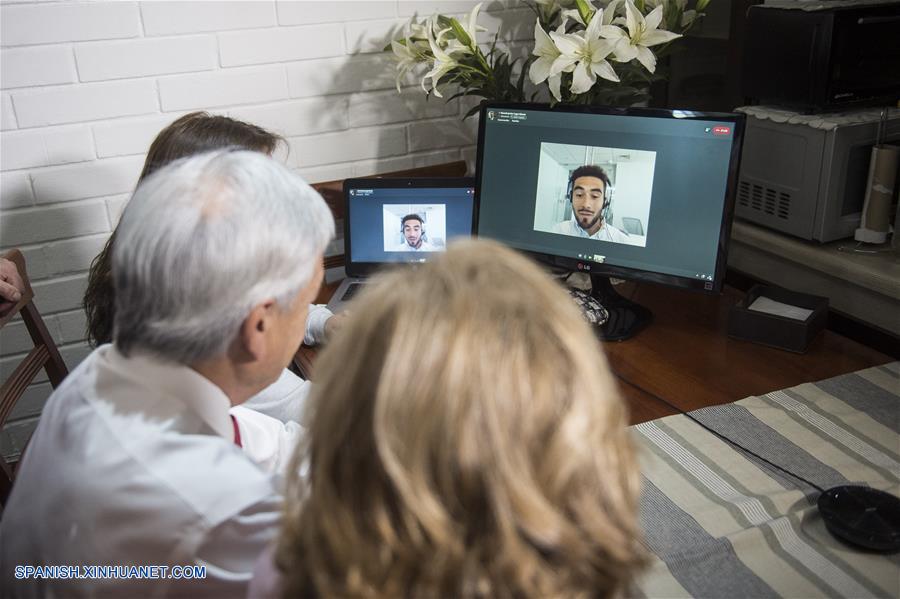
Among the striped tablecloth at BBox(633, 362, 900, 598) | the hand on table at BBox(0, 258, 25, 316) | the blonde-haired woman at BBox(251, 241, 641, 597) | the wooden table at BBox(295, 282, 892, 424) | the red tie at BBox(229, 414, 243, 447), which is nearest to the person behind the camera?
the blonde-haired woman at BBox(251, 241, 641, 597)

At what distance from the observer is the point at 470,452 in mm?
553

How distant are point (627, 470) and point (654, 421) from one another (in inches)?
30.9

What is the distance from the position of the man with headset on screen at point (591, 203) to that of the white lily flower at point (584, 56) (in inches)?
7.1

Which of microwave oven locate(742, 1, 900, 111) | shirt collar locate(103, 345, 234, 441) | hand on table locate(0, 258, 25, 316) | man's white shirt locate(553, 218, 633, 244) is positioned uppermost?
microwave oven locate(742, 1, 900, 111)

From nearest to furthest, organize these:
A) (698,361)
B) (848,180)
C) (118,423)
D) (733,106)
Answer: (118,423)
(698,361)
(848,180)
(733,106)

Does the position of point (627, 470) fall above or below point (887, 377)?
above

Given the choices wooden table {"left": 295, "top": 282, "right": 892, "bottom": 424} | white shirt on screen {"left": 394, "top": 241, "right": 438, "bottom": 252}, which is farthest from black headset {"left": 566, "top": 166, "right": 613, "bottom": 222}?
white shirt on screen {"left": 394, "top": 241, "right": 438, "bottom": 252}

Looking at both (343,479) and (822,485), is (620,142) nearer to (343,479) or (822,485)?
(822,485)

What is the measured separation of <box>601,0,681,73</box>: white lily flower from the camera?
1614mm

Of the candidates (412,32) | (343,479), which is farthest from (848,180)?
(343,479)

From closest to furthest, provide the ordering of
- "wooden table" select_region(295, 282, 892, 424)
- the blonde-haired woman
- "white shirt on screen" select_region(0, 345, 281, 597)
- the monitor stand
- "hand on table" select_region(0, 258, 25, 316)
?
the blonde-haired woman
"white shirt on screen" select_region(0, 345, 281, 597)
"wooden table" select_region(295, 282, 892, 424)
"hand on table" select_region(0, 258, 25, 316)
the monitor stand

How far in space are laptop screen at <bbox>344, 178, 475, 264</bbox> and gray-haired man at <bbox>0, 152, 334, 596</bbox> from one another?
929 mm

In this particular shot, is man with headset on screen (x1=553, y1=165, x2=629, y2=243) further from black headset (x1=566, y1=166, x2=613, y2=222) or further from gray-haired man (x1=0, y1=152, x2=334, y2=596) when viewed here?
gray-haired man (x1=0, y1=152, x2=334, y2=596)

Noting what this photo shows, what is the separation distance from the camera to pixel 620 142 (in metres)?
1.56
